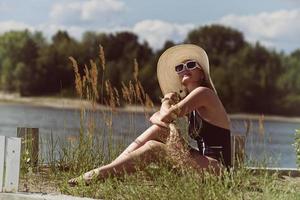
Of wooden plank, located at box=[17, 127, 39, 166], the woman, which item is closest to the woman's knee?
the woman

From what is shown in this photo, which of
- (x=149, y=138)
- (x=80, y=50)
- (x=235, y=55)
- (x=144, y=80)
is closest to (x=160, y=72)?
(x=149, y=138)

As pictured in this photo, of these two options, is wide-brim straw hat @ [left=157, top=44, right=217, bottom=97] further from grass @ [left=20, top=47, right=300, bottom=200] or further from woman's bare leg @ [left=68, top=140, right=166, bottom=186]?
woman's bare leg @ [left=68, top=140, right=166, bottom=186]

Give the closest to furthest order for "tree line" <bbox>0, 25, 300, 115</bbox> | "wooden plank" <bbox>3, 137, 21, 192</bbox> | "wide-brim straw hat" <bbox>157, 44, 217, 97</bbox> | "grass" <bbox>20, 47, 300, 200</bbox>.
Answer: "grass" <bbox>20, 47, 300, 200</bbox>
"wooden plank" <bbox>3, 137, 21, 192</bbox>
"wide-brim straw hat" <bbox>157, 44, 217, 97</bbox>
"tree line" <bbox>0, 25, 300, 115</bbox>

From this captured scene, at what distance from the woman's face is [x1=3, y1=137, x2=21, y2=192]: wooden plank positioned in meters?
1.20

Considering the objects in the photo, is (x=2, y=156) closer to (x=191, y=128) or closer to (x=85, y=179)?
(x=85, y=179)

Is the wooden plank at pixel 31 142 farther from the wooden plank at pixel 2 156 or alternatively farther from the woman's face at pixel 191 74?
the woman's face at pixel 191 74

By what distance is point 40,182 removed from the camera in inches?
209

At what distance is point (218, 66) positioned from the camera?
46281 mm

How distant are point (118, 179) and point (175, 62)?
3.45 ft

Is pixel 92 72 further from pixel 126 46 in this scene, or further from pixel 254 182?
pixel 126 46

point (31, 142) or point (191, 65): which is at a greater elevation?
point (191, 65)

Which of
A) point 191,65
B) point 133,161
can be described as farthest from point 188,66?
point 133,161

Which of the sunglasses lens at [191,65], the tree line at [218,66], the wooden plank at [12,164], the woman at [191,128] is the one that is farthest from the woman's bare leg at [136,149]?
the tree line at [218,66]

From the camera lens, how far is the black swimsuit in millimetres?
4918
